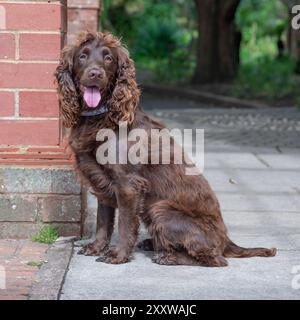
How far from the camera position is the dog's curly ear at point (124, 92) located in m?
5.39

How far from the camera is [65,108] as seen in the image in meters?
5.44

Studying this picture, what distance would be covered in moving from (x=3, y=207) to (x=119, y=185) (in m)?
1.17

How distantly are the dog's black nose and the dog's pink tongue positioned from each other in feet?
0.45

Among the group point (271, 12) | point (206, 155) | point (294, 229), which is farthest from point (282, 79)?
point (271, 12)

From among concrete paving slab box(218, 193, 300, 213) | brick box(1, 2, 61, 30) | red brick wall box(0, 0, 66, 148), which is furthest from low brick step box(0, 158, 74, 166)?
concrete paving slab box(218, 193, 300, 213)

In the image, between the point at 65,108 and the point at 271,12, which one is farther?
the point at 271,12

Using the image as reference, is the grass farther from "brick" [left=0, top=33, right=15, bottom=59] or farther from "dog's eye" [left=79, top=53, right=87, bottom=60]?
"dog's eye" [left=79, top=53, right=87, bottom=60]

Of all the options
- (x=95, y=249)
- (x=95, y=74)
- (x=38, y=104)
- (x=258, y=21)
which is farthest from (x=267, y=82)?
(x=258, y=21)

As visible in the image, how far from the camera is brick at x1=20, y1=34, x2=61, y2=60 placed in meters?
6.11

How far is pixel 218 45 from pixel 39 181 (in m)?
17.6

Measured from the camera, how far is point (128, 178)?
5426mm

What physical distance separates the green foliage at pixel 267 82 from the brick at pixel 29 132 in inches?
529

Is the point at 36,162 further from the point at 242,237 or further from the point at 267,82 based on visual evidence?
the point at 267,82
